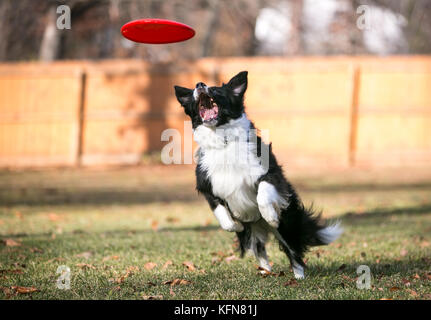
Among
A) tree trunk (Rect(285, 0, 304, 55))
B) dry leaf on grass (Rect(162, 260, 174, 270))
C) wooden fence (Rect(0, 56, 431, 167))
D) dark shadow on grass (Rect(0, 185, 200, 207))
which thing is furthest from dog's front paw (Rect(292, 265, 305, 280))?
tree trunk (Rect(285, 0, 304, 55))

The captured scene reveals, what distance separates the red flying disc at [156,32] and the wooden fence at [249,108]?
9932mm

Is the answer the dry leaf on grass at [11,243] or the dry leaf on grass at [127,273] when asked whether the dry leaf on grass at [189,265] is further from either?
the dry leaf on grass at [11,243]

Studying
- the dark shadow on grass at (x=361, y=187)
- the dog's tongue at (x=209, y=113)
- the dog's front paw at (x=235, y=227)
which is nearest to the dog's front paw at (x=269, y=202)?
the dog's front paw at (x=235, y=227)

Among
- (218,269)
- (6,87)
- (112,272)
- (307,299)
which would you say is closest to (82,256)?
(112,272)

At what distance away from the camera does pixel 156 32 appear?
203 inches

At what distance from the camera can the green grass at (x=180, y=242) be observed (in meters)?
4.07

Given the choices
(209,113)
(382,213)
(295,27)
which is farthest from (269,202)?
(295,27)

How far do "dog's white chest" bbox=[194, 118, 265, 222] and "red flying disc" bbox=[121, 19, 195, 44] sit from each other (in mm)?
1115

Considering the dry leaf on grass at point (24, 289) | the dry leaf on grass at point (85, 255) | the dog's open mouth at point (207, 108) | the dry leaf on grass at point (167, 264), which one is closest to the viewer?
the dry leaf on grass at point (24, 289)

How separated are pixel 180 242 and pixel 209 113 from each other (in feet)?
7.72

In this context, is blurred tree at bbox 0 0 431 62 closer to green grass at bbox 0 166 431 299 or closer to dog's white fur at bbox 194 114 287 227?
green grass at bbox 0 166 431 299

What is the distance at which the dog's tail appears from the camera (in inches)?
182

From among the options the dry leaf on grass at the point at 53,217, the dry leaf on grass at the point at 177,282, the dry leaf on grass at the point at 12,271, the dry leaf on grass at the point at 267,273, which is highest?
the dry leaf on grass at the point at 267,273
